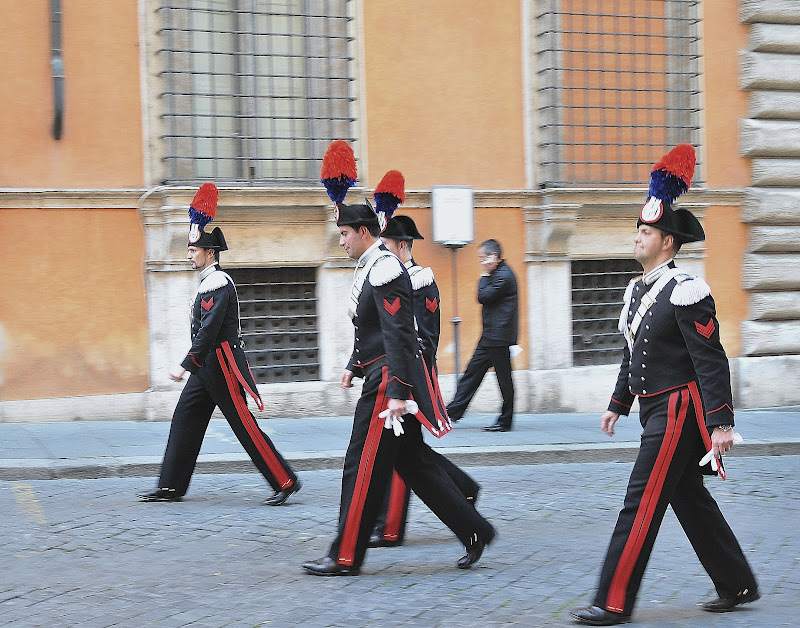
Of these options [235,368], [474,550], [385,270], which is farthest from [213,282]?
[474,550]

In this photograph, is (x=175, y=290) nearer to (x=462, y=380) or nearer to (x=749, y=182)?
(x=462, y=380)

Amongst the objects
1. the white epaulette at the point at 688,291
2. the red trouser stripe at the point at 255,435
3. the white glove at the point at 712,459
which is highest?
the white epaulette at the point at 688,291

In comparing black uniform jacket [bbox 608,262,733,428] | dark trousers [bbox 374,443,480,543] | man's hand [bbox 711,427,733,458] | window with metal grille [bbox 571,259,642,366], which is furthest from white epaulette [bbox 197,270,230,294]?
window with metal grille [bbox 571,259,642,366]

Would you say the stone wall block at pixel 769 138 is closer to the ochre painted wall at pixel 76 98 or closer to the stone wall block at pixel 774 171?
the stone wall block at pixel 774 171

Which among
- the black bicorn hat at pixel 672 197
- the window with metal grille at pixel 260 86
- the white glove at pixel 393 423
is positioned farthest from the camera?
the window with metal grille at pixel 260 86

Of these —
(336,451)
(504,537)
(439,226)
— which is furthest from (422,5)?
(504,537)

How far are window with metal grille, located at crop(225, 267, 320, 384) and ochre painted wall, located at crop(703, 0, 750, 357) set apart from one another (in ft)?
15.6

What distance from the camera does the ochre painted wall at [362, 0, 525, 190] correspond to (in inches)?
475

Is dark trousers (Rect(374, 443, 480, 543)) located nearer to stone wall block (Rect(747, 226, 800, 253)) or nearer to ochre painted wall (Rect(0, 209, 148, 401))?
ochre painted wall (Rect(0, 209, 148, 401))

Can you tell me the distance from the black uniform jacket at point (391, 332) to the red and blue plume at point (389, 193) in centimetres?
58

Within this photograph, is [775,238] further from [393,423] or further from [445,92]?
[393,423]

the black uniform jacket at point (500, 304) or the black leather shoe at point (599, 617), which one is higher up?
the black uniform jacket at point (500, 304)

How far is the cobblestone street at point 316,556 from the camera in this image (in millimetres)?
4957

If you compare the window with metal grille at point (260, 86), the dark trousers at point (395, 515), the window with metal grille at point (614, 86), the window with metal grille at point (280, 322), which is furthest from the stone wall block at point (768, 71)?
the dark trousers at point (395, 515)
